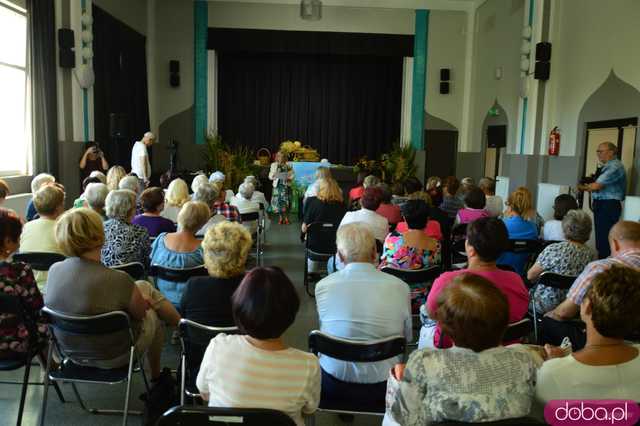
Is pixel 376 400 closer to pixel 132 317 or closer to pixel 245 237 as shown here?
pixel 245 237

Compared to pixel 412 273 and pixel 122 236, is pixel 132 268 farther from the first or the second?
pixel 412 273

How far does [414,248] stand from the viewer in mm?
3484

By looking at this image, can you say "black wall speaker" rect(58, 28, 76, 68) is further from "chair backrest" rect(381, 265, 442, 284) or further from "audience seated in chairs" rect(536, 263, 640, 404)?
"audience seated in chairs" rect(536, 263, 640, 404)

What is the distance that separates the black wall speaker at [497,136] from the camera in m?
10.8

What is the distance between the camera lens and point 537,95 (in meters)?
9.16

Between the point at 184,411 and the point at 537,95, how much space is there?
361 inches

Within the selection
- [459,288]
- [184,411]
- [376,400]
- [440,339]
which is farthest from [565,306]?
[184,411]

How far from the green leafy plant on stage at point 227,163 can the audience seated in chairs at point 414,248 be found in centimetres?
761

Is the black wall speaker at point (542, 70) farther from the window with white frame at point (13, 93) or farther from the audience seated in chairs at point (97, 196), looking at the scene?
the window with white frame at point (13, 93)

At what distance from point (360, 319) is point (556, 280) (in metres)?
1.46

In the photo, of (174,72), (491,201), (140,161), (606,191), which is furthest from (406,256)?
(174,72)

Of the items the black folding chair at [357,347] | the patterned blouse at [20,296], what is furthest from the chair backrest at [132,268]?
the black folding chair at [357,347]

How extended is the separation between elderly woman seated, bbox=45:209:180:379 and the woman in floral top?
170mm

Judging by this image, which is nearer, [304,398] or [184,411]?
[184,411]
